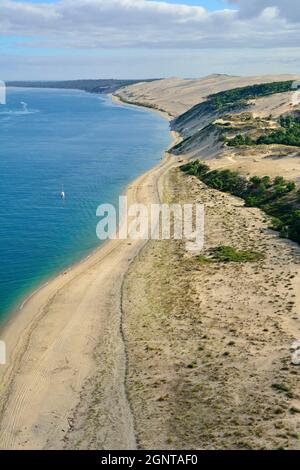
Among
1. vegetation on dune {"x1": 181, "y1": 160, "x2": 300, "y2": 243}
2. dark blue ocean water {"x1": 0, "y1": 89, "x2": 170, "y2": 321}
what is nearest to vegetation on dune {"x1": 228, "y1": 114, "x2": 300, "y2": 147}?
vegetation on dune {"x1": 181, "y1": 160, "x2": 300, "y2": 243}

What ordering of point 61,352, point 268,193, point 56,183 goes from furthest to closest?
1. point 56,183
2. point 268,193
3. point 61,352

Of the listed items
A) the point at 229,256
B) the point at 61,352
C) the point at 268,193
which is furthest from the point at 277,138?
the point at 61,352

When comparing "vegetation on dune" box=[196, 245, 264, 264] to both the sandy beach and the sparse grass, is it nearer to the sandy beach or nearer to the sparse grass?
the sparse grass

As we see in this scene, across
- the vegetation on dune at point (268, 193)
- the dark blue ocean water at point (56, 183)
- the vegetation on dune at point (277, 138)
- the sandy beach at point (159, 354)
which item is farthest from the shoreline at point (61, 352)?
the vegetation on dune at point (277, 138)

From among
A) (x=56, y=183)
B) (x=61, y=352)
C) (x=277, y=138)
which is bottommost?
(x=61, y=352)

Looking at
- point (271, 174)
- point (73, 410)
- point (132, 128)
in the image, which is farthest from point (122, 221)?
point (132, 128)

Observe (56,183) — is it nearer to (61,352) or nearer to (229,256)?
(229,256)
